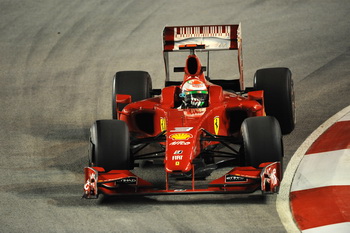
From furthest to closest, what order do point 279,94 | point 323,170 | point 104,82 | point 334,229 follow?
point 104,82
point 279,94
point 323,170
point 334,229

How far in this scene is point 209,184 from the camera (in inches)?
437

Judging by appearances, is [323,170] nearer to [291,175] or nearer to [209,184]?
[291,175]

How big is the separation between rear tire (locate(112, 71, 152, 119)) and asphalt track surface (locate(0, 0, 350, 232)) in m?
0.91

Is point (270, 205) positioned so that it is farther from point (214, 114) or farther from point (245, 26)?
point (245, 26)

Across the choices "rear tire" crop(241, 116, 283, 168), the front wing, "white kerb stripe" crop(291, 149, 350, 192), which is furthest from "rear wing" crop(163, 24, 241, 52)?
the front wing

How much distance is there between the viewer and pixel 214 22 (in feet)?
65.6

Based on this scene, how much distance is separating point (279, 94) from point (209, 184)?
3.08 metres

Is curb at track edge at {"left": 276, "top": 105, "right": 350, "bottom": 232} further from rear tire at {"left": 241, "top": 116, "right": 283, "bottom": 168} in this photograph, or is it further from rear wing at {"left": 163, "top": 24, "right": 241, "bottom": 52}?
rear wing at {"left": 163, "top": 24, "right": 241, "bottom": 52}

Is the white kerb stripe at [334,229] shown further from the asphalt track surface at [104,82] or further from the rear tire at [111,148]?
the rear tire at [111,148]

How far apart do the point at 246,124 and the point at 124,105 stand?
2.92 m

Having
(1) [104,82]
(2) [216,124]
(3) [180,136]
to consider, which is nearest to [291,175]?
(2) [216,124]

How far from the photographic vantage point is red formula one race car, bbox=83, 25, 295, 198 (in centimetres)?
1115

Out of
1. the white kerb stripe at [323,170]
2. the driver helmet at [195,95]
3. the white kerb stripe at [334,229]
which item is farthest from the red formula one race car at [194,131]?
the white kerb stripe at [334,229]

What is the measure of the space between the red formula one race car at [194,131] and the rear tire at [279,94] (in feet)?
0.05
